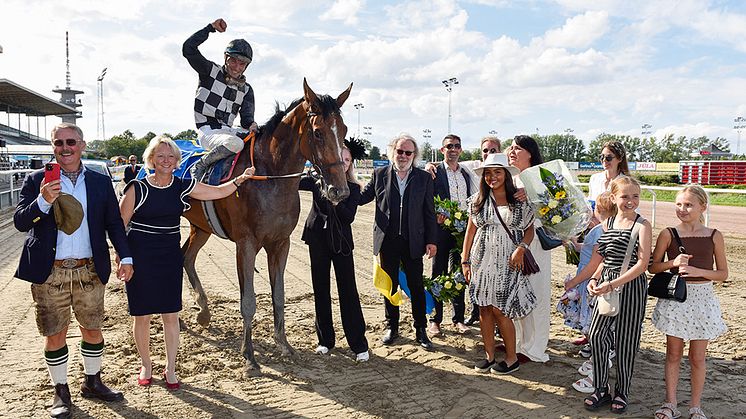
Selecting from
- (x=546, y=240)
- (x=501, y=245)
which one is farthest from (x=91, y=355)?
(x=546, y=240)

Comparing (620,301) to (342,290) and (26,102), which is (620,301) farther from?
(26,102)

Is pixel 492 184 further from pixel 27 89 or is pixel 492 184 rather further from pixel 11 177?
pixel 27 89

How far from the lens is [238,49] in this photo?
16.8 feet

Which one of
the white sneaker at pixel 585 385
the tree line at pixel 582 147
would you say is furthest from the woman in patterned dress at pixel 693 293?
the tree line at pixel 582 147

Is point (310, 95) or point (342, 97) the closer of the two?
point (310, 95)

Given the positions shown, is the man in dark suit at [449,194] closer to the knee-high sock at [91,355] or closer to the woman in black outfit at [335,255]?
the woman in black outfit at [335,255]

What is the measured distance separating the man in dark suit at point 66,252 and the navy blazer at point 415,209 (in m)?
2.28

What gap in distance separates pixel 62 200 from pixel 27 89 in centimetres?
4939

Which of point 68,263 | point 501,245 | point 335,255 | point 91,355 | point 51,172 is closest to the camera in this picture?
point 51,172

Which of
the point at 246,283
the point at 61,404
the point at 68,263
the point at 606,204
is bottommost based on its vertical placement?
the point at 61,404

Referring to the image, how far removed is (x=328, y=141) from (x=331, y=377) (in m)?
2.05

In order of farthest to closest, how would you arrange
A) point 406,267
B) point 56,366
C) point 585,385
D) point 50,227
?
point 406,267 < point 585,385 < point 56,366 < point 50,227

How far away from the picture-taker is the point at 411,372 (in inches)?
182

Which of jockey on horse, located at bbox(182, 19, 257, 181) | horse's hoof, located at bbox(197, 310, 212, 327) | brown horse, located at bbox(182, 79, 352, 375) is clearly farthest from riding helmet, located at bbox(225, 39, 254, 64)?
horse's hoof, located at bbox(197, 310, 212, 327)
